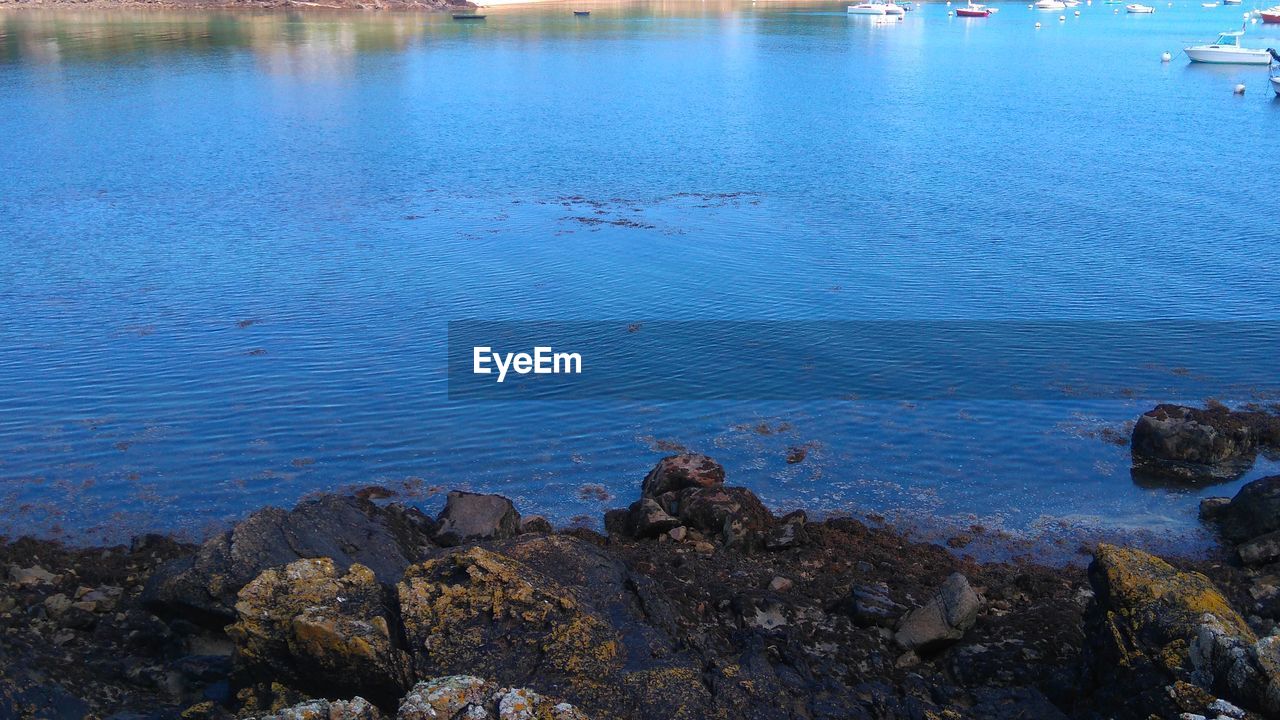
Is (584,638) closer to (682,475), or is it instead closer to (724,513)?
(724,513)

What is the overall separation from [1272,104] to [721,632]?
75245 mm

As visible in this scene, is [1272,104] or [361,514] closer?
[361,514]

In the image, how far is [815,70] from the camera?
9050cm

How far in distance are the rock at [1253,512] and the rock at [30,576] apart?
18.9 meters

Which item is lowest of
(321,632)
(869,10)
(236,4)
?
(321,632)

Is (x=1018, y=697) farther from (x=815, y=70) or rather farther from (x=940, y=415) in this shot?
(x=815, y=70)

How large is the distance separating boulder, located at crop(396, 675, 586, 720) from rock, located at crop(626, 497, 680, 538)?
325 inches

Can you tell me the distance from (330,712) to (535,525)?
9.10 meters

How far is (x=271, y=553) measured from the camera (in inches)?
537

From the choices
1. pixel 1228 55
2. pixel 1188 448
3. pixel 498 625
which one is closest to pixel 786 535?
pixel 498 625

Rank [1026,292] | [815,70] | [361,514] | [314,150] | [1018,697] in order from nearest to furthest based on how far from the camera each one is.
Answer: [1018,697]
[361,514]
[1026,292]
[314,150]
[815,70]

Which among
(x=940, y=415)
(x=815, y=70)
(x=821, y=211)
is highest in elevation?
(x=815, y=70)

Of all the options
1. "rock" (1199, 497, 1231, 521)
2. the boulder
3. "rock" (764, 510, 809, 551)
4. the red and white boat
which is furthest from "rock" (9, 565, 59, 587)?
the red and white boat

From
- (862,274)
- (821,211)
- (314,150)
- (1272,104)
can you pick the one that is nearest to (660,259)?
(862,274)
